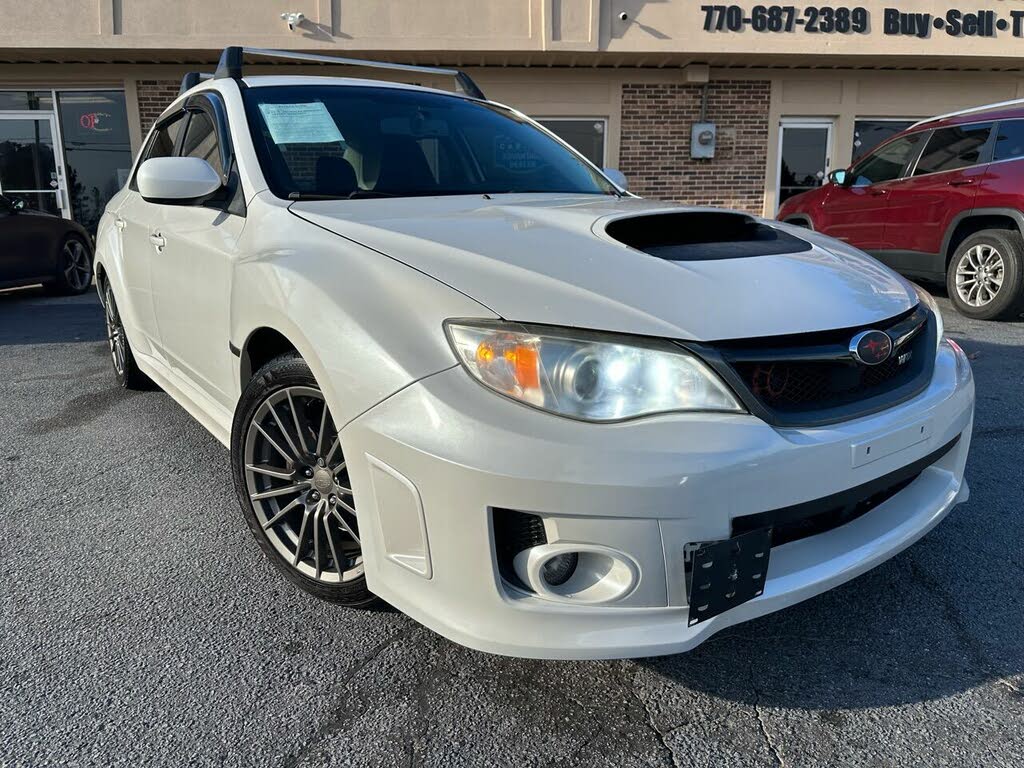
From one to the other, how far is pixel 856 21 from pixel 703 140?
8.42 ft

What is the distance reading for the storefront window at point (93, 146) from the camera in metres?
11.1

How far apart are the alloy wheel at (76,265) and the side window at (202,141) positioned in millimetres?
6422

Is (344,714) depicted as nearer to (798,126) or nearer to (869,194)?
(869,194)

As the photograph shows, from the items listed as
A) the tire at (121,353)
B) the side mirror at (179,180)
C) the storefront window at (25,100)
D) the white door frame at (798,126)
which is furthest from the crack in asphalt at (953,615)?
the storefront window at (25,100)

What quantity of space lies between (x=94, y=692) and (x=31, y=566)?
2.75 ft

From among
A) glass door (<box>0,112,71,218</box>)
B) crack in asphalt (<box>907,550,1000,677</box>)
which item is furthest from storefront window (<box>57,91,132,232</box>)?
crack in asphalt (<box>907,550,1000,677</box>)

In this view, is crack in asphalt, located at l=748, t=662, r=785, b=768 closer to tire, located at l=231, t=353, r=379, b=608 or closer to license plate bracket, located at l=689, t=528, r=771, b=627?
license plate bracket, located at l=689, t=528, r=771, b=627

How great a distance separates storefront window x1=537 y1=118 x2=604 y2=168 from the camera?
1150 centimetres

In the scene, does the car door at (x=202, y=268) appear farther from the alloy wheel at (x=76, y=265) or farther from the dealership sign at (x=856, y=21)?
the dealership sign at (x=856, y=21)

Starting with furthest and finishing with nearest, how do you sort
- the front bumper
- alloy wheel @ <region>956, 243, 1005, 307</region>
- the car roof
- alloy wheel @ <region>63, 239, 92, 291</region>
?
alloy wheel @ <region>63, 239, 92, 291</region> < alloy wheel @ <region>956, 243, 1005, 307</region> < the car roof < the front bumper

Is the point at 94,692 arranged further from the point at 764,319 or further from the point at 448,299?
the point at 764,319

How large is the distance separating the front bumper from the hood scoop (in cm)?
58

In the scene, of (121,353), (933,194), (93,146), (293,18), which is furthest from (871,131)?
(93,146)

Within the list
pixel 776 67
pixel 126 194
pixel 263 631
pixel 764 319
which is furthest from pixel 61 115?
pixel 764 319
